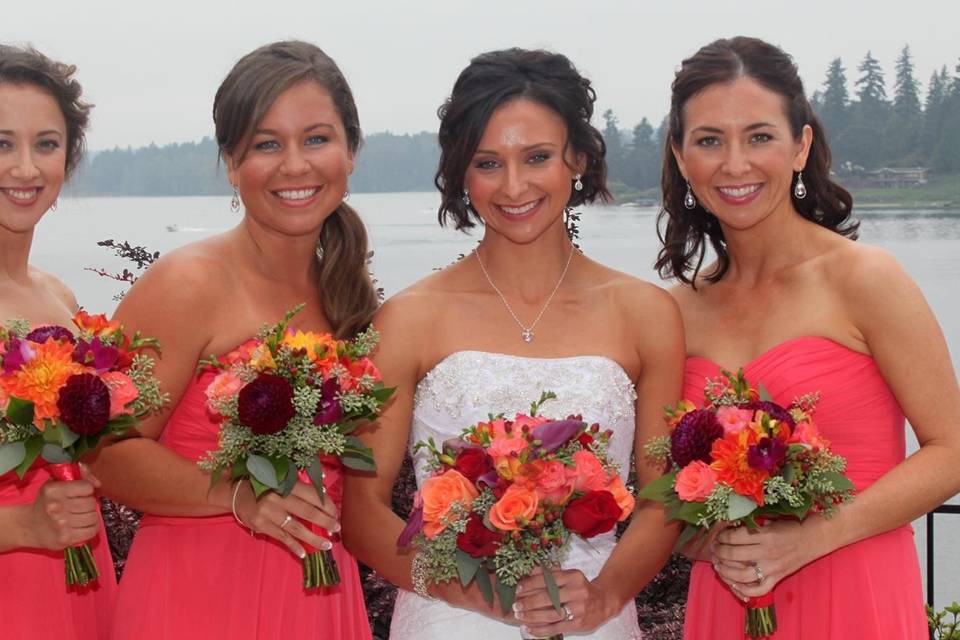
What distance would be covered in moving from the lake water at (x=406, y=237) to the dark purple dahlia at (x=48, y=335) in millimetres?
913

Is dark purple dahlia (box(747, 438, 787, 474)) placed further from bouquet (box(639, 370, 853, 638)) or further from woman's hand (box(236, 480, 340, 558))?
woman's hand (box(236, 480, 340, 558))

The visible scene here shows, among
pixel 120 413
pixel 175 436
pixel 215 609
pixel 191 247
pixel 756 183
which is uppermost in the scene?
pixel 756 183

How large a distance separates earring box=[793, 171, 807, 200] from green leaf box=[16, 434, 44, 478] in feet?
8.24

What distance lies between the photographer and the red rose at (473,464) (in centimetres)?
301

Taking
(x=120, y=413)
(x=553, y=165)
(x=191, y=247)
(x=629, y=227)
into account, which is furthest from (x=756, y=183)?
(x=120, y=413)

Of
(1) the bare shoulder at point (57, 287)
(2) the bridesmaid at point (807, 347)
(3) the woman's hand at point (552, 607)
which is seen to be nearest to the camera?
(3) the woman's hand at point (552, 607)

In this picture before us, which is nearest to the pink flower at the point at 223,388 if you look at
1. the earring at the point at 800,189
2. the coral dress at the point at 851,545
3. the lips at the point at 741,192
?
the coral dress at the point at 851,545

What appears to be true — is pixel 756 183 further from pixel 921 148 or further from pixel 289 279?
pixel 921 148

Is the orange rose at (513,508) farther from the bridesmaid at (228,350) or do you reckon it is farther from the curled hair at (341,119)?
the curled hair at (341,119)

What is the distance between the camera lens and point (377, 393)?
327 cm

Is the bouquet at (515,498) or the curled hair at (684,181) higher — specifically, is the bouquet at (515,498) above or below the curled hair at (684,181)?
below

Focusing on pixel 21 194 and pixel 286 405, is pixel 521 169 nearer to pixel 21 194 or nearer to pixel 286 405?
pixel 286 405

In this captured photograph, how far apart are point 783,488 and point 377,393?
1.10 m

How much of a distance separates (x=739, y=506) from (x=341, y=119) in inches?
70.9
